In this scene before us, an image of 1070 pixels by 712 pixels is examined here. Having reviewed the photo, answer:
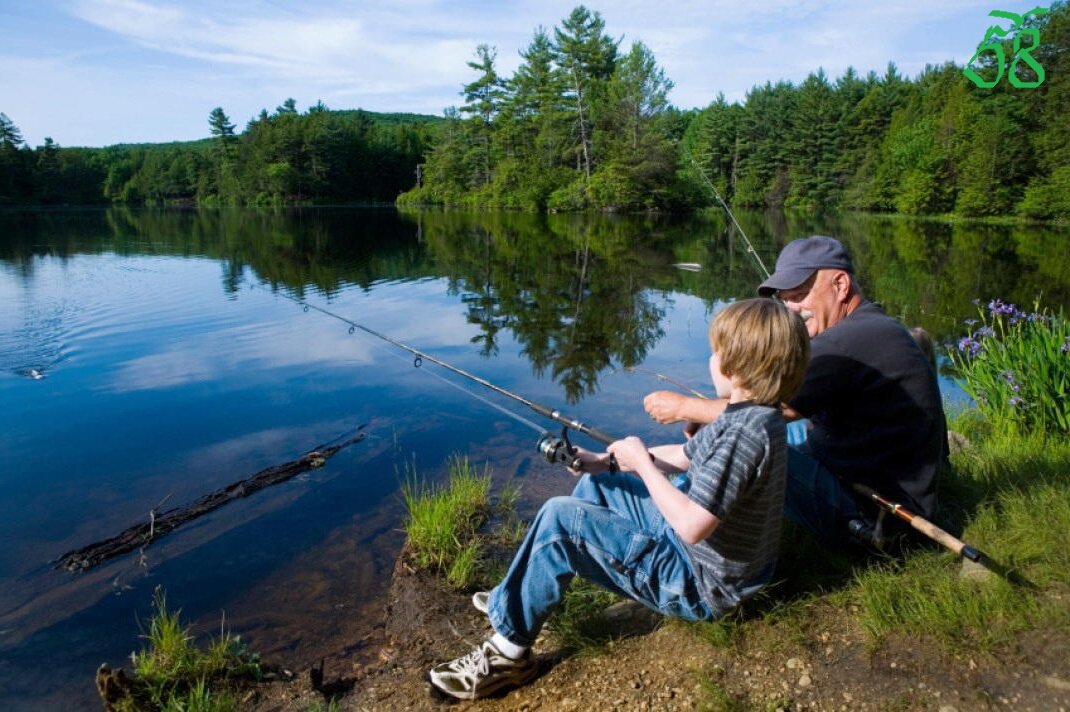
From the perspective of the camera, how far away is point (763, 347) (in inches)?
89.1

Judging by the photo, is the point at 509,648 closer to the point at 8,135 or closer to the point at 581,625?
the point at 581,625

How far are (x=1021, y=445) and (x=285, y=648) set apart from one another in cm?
469

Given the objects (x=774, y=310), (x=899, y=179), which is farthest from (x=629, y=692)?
(x=899, y=179)

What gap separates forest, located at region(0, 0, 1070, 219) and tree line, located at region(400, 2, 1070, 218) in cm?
12

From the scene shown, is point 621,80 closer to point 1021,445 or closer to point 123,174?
point 1021,445

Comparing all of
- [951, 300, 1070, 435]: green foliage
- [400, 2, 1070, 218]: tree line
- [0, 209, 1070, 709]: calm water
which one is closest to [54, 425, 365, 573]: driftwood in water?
[0, 209, 1070, 709]: calm water

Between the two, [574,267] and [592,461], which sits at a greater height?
[592,461]

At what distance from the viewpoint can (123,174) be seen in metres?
89.8

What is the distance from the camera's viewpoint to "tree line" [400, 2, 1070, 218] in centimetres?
4006

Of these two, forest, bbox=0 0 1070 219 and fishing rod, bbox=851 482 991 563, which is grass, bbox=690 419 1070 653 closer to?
fishing rod, bbox=851 482 991 563

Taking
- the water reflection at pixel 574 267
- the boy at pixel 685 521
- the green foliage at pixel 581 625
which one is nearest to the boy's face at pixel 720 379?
→ the boy at pixel 685 521

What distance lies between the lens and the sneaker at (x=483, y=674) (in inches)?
108

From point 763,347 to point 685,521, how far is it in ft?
2.03

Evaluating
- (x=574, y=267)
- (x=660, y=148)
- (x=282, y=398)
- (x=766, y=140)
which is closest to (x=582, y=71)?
(x=660, y=148)
